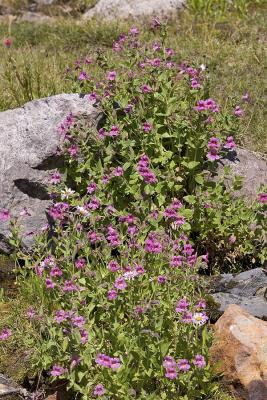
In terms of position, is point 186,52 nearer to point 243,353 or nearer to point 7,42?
point 7,42

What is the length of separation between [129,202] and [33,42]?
6351mm

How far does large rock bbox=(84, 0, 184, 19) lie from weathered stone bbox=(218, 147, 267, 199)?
5931mm

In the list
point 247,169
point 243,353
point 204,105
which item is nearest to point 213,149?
point 204,105

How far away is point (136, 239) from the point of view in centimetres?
460

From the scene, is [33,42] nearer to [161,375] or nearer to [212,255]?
[212,255]

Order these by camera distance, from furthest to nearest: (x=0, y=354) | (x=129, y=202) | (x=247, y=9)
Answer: (x=247, y=9), (x=129, y=202), (x=0, y=354)

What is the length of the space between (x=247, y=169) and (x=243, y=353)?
7.40 feet

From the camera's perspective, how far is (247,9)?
36.3ft

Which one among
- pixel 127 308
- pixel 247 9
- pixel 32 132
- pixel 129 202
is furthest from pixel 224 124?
pixel 247 9

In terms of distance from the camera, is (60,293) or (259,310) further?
(259,310)

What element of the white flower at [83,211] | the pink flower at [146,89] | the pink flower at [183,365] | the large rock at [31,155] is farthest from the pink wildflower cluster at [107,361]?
the pink flower at [146,89]

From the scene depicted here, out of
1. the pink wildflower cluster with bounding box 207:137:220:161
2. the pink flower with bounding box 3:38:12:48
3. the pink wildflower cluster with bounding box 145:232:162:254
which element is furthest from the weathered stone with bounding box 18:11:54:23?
the pink wildflower cluster with bounding box 145:232:162:254

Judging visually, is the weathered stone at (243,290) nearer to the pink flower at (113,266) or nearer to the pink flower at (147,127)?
the pink flower at (113,266)

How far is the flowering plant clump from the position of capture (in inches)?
160
